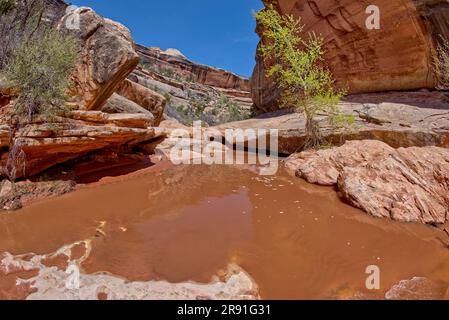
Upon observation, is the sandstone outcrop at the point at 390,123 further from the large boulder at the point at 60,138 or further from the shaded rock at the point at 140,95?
the shaded rock at the point at 140,95

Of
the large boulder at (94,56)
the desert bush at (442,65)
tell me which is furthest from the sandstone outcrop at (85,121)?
the desert bush at (442,65)

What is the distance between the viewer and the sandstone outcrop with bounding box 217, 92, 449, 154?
8.12 metres

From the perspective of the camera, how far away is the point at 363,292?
2797mm

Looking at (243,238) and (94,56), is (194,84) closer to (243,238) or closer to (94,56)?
(94,56)

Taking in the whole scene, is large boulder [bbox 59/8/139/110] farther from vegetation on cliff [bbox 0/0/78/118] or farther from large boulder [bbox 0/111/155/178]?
large boulder [bbox 0/111/155/178]

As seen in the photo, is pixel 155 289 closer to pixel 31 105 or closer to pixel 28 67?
pixel 31 105

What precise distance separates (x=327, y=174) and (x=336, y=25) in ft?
30.5

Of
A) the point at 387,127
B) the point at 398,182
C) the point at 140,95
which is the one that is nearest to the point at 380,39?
the point at 387,127

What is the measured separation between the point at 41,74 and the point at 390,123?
10629mm

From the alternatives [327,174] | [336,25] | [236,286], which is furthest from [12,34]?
[336,25]

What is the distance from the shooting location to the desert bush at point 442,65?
9636mm

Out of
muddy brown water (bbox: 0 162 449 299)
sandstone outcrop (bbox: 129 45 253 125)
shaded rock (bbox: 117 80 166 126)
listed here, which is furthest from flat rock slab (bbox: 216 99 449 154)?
sandstone outcrop (bbox: 129 45 253 125)

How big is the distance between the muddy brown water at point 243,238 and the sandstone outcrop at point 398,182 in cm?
33

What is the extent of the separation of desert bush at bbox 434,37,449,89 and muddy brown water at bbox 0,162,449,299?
7.83m
